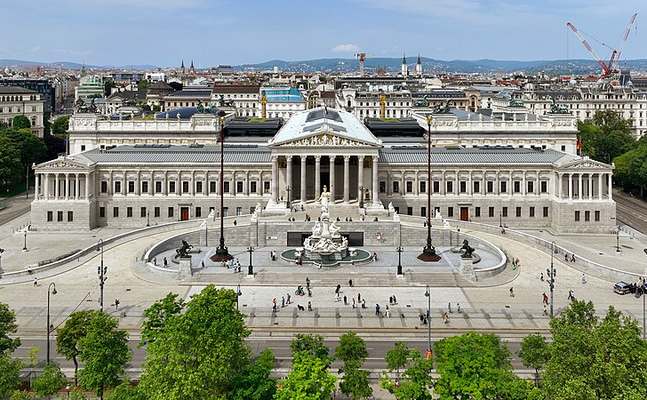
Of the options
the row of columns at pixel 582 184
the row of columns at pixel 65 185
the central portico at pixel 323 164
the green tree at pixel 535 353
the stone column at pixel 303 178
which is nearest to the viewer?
the green tree at pixel 535 353

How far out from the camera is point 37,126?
19738 cm

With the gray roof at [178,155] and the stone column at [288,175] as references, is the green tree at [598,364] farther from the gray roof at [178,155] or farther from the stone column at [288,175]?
the gray roof at [178,155]

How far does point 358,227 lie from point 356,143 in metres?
19.3

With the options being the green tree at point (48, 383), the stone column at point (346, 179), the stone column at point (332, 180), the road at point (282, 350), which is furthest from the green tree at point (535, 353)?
the stone column at point (332, 180)

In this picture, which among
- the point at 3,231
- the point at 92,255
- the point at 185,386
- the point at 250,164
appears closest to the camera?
the point at 185,386

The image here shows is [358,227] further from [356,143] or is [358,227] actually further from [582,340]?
[582,340]

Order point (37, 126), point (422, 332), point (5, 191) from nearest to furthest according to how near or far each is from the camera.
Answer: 1. point (422, 332)
2. point (5, 191)
3. point (37, 126)

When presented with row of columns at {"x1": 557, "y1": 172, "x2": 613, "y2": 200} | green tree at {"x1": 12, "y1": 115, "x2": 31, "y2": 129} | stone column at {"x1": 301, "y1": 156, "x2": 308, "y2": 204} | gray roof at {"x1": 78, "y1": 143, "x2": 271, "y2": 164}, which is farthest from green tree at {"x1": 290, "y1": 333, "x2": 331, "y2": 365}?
green tree at {"x1": 12, "y1": 115, "x2": 31, "y2": 129}

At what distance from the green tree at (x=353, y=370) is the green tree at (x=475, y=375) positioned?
5.02 m

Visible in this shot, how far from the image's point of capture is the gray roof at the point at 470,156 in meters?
116

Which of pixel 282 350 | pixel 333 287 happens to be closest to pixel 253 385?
pixel 282 350

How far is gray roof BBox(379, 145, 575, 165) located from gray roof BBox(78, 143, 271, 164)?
24846mm

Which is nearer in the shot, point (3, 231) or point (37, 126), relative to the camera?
point (3, 231)

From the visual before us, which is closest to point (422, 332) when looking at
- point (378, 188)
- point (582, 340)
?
point (582, 340)
